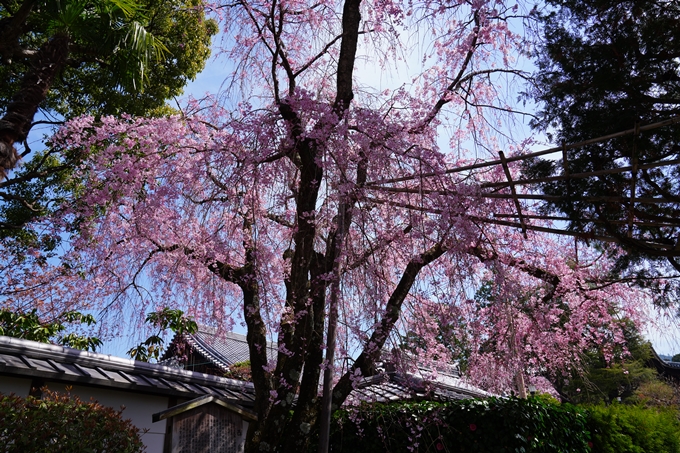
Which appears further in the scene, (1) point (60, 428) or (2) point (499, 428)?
(2) point (499, 428)

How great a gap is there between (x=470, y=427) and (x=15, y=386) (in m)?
4.93

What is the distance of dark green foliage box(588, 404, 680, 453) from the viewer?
686 cm

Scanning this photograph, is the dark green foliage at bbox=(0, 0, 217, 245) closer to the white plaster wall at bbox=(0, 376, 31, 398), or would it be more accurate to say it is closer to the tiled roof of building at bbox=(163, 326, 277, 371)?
the white plaster wall at bbox=(0, 376, 31, 398)

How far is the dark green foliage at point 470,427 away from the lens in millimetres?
5812

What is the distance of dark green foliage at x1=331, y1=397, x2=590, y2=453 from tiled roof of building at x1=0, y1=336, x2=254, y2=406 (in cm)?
171

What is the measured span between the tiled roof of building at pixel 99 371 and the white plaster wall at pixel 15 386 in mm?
119

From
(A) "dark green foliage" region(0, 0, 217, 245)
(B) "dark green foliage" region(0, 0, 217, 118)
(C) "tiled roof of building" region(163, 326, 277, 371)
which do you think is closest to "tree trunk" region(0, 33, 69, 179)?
(A) "dark green foliage" region(0, 0, 217, 245)

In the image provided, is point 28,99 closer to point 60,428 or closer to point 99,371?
point 99,371

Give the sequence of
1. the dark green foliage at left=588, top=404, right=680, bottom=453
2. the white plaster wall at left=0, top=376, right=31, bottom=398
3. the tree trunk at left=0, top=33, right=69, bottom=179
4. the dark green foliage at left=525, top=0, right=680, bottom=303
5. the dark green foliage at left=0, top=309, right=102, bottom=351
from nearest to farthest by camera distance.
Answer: the dark green foliage at left=525, top=0, right=680, bottom=303, the white plaster wall at left=0, top=376, right=31, bottom=398, the tree trunk at left=0, top=33, right=69, bottom=179, the dark green foliage at left=588, top=404, right=680, bottom=453, the dark green foliage at left=0, top=309, right=102, bottom=351

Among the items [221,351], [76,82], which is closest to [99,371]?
[76,82]

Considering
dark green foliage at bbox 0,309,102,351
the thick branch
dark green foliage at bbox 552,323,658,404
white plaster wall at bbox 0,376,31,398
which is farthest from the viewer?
dark green foliage at bbox 552,323,658,404

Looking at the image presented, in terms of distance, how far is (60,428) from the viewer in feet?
14.2

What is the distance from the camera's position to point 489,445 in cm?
587

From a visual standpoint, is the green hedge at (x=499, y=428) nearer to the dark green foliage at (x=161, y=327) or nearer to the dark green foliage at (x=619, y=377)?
the dark green foliage at (x=161, y=327)
